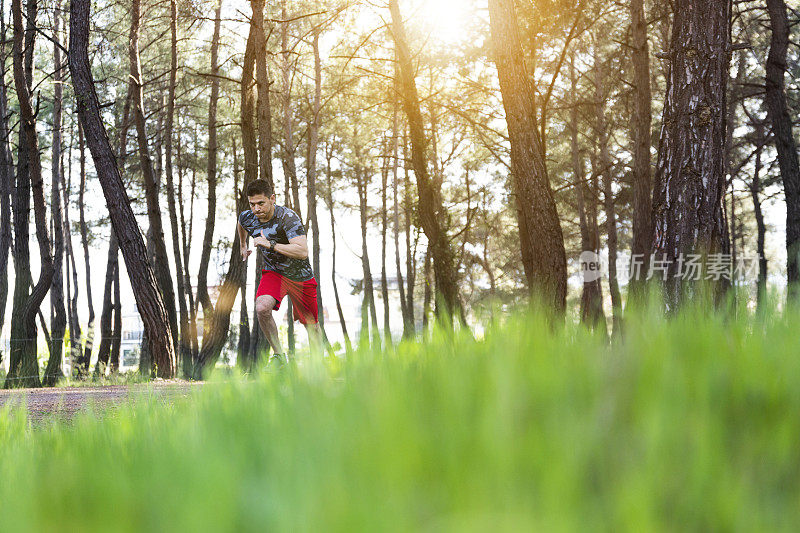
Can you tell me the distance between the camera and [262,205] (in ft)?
22.8

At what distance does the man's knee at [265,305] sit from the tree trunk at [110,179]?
4599mm

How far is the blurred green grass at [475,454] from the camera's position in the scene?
30.6 inches

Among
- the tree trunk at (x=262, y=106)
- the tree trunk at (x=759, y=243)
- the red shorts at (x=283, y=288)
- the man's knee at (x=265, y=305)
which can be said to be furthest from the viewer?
the tree trunk at (x=262, y=106)

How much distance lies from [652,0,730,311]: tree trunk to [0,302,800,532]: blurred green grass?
186 inches

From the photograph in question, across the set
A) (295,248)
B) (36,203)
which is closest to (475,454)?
(295,248)

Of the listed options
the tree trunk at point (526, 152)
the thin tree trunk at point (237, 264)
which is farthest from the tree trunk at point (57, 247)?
the tree trunk at point (526, 152)

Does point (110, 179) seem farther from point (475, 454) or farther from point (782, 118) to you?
point (782, 118)

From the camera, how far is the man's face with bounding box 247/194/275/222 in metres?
6.90

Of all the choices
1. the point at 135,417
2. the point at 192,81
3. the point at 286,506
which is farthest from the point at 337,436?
the point at 192,81

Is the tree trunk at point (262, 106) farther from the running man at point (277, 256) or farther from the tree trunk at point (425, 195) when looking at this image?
the running man at point (277, 256)

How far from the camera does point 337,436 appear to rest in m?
1.07

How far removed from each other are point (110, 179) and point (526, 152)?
6.48 meters

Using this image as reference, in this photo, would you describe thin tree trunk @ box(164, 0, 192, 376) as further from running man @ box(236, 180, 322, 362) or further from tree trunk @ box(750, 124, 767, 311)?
tree trunk @ box(750, 124, 767, 311)

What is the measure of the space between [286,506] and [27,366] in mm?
12536
